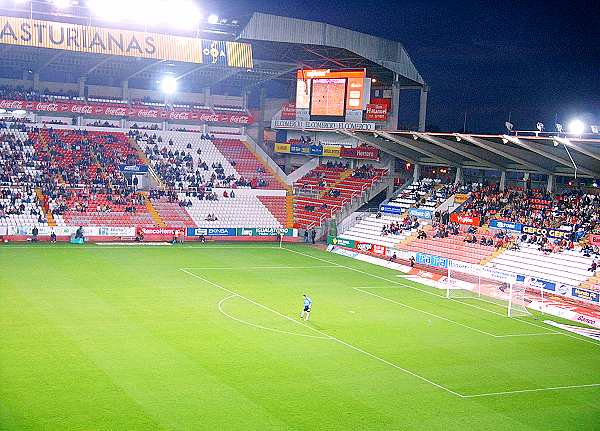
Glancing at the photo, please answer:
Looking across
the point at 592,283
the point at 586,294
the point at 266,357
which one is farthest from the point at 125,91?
the point at 266,357

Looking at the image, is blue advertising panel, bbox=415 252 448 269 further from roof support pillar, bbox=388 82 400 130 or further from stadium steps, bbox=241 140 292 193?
stadium steps, bbox=241 140 292 193

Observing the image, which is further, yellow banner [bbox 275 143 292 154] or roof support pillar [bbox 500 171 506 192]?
yellow banner [bbox 275 143 292 154]

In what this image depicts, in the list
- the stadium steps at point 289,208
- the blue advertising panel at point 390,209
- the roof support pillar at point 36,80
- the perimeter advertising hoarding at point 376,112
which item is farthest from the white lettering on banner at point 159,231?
the roof support pillar at point 36,80

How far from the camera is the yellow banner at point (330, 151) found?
209 feet

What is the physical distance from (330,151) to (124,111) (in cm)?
1788

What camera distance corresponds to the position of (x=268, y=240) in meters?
56.8

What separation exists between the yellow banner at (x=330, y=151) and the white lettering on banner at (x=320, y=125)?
3.77 meters

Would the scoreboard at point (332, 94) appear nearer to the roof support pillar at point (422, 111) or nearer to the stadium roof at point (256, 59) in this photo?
the stadium roof at point (256, 59)

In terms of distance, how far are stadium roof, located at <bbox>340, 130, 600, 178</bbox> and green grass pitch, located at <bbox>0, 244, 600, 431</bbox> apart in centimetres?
1166

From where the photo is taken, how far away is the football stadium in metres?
20.6

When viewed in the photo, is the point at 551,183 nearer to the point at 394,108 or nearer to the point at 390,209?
the point at 390,209

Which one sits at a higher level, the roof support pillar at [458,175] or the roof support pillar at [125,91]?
the roof support pillar at [125,91]

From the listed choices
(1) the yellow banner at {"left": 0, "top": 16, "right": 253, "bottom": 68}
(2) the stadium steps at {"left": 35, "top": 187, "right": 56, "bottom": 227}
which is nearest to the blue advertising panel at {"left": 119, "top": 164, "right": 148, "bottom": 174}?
(2) the stadium steps at {"left": 35, "top": 187, "right": 56, "bottom": 227}

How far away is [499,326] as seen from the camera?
31000 millimetres
